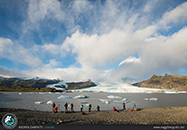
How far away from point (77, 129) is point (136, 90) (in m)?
153

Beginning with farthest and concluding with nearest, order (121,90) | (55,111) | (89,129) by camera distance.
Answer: (121,90), (55,111), (89,129)

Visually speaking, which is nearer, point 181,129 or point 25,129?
point 25,129

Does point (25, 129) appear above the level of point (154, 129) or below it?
above

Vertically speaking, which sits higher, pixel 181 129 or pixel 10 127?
pixel 10 127

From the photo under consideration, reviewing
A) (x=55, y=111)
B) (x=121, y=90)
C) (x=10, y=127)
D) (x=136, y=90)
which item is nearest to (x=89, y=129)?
(x=10, y=127)

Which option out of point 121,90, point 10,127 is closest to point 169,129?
point 10,127

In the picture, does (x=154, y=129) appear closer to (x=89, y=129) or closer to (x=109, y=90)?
(x=89, y=129)

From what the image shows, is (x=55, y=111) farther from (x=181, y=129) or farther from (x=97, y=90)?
(x=97, y=90)

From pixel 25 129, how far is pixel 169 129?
1537cm

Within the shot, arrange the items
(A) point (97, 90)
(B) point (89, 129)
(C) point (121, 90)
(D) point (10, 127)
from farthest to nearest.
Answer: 1. (A) point (97, 90)
2. (C) point (121, 90)
3. (B) point (89, 129)
4. (D) point (10, 127)

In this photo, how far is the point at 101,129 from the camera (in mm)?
11844

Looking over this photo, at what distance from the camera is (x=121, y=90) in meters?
A: 144

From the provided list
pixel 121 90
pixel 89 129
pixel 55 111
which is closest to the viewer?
pixel 89 129

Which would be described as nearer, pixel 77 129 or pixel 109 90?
pixel 77 129
